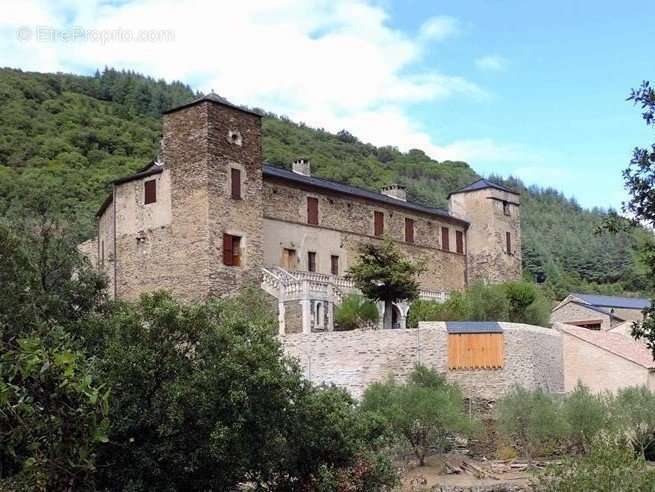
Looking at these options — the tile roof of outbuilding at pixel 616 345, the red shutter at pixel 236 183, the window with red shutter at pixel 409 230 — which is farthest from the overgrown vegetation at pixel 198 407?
the window with red shutter at pixel 409 230

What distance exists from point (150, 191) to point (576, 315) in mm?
21274

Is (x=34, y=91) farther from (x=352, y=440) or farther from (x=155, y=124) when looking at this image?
(x=352, y=440)

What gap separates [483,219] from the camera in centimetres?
4834

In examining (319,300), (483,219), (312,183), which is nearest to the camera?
(319,300)

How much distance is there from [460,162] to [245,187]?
67.3m

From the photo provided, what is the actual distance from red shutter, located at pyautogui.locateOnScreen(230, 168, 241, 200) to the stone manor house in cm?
Result: 4

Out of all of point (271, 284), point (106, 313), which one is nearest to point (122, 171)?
point (271, 284)

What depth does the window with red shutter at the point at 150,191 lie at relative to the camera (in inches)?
1453

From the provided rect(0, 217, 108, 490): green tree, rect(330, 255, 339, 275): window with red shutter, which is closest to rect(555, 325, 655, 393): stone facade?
rect(330, 255, 339, 275): window with red shutter

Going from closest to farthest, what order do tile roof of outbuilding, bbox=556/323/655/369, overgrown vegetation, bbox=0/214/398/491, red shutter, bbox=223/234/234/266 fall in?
1. overgrown vegetation, bbox=0/214/398/491
2. tile roof of outbuilding, bbox=556/323/655/369
3. red shutter, bbox=223/234/234/266

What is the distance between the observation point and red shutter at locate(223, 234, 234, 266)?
35.1 m

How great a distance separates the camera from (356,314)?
33906mm

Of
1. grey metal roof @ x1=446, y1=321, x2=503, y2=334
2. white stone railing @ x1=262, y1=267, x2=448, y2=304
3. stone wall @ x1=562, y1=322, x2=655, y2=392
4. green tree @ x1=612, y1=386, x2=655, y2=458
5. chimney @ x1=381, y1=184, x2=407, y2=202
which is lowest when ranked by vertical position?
green tree @ x1=612, y1=386, x2=655, y2=458

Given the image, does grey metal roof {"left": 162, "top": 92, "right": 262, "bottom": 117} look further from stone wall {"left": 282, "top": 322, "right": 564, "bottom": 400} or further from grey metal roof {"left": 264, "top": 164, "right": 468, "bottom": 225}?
stone wall {"left": 282, "top": 322, "right": 564, "bottom": 400}
